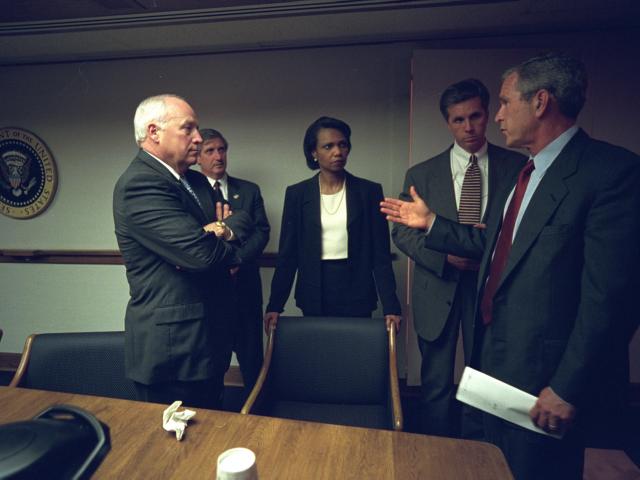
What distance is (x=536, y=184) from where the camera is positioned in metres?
1.33

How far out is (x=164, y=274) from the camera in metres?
1.55

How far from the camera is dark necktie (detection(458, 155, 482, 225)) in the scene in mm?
1973

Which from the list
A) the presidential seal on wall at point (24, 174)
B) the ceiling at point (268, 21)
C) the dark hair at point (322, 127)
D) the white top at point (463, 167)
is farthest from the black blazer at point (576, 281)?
the presidential seal on wall at point (24, 174)

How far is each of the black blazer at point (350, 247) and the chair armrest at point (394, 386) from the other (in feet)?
1.99

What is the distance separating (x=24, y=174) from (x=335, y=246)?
305cm

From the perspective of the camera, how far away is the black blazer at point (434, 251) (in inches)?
76.8

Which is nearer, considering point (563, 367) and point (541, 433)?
point (563, 367)

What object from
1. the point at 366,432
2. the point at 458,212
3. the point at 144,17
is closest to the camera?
the point at 366,432

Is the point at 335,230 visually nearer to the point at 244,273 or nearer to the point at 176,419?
the point at 244,273

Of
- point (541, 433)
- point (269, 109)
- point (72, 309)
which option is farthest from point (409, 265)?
point (72, 309)

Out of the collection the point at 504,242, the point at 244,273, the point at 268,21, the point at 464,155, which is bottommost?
the point at 244,273

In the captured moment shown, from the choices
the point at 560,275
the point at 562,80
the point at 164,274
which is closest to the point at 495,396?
the point at 560,275

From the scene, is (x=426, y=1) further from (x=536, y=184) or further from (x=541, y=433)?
(x=541, y=433)

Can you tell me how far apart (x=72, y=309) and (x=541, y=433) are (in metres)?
3.75
